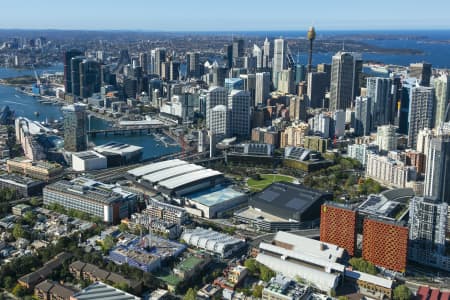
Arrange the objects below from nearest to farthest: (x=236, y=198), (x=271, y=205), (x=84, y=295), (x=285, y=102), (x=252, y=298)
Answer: (x=84, y=295)
(x=252, y=298)
(x=271, y=205)
(x=236, y=198)
(x=285, y=102)

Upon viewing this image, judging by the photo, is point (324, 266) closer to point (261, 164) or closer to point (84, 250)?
point (84, 250)

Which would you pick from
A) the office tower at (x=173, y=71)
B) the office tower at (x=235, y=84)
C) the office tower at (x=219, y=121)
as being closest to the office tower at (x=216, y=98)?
the office tower at (x=219, y=121)

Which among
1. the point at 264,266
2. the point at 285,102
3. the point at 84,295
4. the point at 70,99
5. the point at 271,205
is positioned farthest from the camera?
the point at 70,99

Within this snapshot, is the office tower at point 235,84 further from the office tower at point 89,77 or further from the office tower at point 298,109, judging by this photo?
the office tower at point 89,77

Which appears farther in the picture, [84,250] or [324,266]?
[84,250]

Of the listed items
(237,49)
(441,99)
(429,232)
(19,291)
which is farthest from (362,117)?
(237,49)

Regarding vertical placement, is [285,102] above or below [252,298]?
above

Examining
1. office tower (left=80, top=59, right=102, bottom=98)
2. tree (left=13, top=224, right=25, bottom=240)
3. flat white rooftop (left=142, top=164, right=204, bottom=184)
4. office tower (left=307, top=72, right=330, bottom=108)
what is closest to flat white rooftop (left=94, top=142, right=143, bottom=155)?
flat white rooftop (left=142, top=164, right=204, bottom=184)

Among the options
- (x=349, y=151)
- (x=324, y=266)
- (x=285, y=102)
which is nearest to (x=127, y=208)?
(x=324, y=266)
